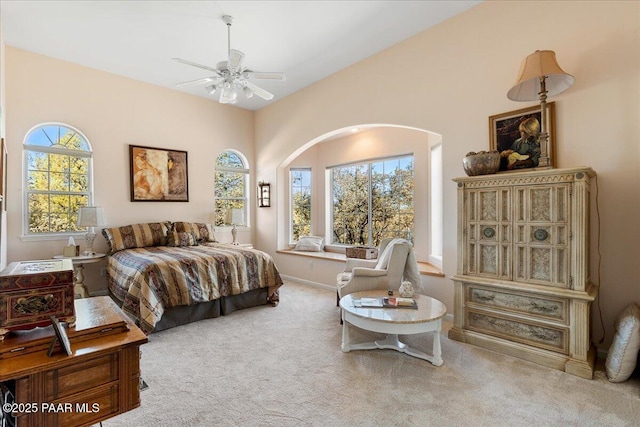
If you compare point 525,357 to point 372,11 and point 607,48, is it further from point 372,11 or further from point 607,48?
point 372,11

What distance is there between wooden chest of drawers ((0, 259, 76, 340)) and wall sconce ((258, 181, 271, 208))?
5.12 m

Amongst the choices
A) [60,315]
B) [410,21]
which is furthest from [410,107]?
[60,315]

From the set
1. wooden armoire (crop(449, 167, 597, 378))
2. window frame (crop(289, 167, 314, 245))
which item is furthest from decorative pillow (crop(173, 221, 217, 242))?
wooden armoire (crop(449, 167, 597, 378))

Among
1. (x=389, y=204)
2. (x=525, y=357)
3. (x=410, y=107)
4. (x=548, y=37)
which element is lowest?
(x=525, y=357)

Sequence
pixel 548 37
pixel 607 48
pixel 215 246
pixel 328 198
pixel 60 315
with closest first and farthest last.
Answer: pixel 60 315 < pixel 607 48 < pixel 548 37 < pixel 215 246 < pixel 328 198

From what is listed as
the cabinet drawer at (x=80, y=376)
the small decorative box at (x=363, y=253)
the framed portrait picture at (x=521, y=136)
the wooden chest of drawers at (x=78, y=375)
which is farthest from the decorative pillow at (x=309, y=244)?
the cabinet drawer at (x=80, y=376)

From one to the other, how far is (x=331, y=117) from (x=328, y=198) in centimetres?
182

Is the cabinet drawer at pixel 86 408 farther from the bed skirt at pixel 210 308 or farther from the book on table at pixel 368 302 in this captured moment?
the bed skirt at pixel 210 308

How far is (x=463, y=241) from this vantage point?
3.03m

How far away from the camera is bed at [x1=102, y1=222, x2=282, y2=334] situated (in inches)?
129

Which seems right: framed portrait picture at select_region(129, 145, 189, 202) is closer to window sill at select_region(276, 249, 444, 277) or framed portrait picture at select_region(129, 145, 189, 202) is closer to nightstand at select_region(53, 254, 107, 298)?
nightstand at select_region(53, 254, 107, 298)

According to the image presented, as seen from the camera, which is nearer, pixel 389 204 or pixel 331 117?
pixel 331 117

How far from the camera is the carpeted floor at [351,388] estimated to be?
194 centimetres

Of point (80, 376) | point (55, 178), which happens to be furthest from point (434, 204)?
point (55, 178)
